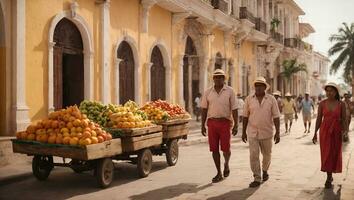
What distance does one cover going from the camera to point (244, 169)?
9.52 metres

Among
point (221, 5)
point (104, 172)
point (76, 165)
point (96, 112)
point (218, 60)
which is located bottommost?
point (104, 172)

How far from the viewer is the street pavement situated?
7009 mm

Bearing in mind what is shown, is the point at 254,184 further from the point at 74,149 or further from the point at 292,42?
the point at 292,42

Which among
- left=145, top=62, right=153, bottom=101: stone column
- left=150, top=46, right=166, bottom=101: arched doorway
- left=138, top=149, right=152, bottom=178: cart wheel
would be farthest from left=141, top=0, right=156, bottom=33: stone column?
left=138, top=149, right=152, bottom=178: cart wheel

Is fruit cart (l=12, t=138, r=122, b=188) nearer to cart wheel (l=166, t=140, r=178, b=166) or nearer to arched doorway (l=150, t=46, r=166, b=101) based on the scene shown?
cart wheel (l=166, t=140, r=178, b=166)

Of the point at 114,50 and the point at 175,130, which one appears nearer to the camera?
the point at 175,130

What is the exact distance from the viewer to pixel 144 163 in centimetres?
878

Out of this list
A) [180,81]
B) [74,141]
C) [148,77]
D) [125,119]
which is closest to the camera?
[74,141]

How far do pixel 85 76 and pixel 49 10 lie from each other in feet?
8.15

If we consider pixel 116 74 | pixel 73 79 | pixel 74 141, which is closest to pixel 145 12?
pixel 116 74

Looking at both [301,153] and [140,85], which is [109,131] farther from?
[140,85]

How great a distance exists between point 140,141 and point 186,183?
1.09 m

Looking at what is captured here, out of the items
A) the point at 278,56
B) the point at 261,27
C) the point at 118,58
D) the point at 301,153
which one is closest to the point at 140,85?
the point at 118,58

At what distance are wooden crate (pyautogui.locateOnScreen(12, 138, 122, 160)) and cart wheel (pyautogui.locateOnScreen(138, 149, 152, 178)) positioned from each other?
73 cm
